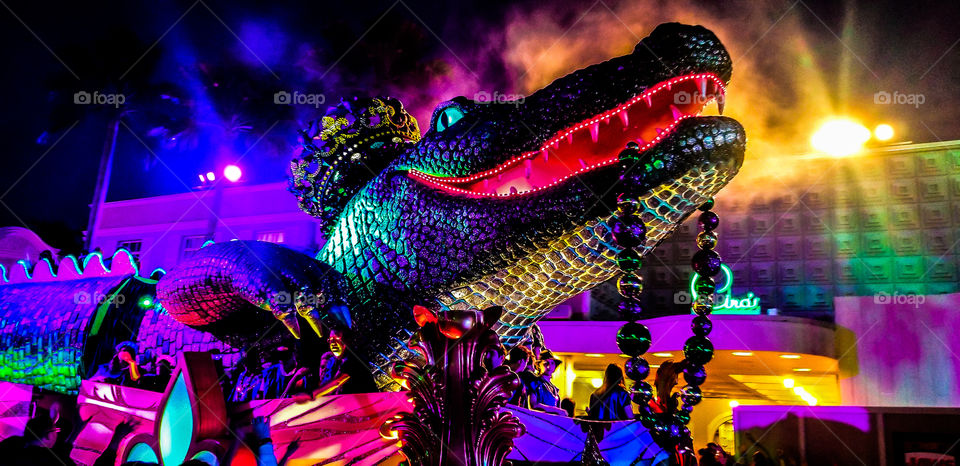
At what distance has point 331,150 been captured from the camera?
8.50 ft

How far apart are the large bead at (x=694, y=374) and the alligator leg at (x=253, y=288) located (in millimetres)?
970

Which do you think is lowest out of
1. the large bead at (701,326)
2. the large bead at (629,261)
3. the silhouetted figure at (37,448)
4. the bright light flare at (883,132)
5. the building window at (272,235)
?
the silhouetted figure at (37,448)

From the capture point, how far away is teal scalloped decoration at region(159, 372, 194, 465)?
1.53 metres

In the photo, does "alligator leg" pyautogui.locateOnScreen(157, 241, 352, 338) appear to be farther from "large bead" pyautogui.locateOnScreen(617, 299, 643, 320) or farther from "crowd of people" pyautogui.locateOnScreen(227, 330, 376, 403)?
"large bead" pyautogui.locateOnScreen(617, 299, 643, 320)

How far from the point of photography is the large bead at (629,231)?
5.26ft

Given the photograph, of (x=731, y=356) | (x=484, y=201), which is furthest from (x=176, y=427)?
(x=731, y=356)

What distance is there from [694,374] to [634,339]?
237 millimetres

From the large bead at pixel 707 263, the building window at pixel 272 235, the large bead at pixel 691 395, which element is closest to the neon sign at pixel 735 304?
the building window at pixel 272 235

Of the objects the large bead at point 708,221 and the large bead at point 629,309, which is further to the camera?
the large bead at point 708,221

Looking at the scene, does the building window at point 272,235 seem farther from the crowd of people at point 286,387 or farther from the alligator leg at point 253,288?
the alligator leg at point 253,288

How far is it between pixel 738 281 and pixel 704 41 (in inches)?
354

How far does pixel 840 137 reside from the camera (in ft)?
28.7

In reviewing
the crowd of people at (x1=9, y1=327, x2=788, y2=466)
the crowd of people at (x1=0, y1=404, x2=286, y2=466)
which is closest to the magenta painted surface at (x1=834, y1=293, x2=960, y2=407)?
the crowd of people at (x1=9, y1=327, x2=788, y2=466)

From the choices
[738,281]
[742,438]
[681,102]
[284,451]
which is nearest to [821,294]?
[738,281]
